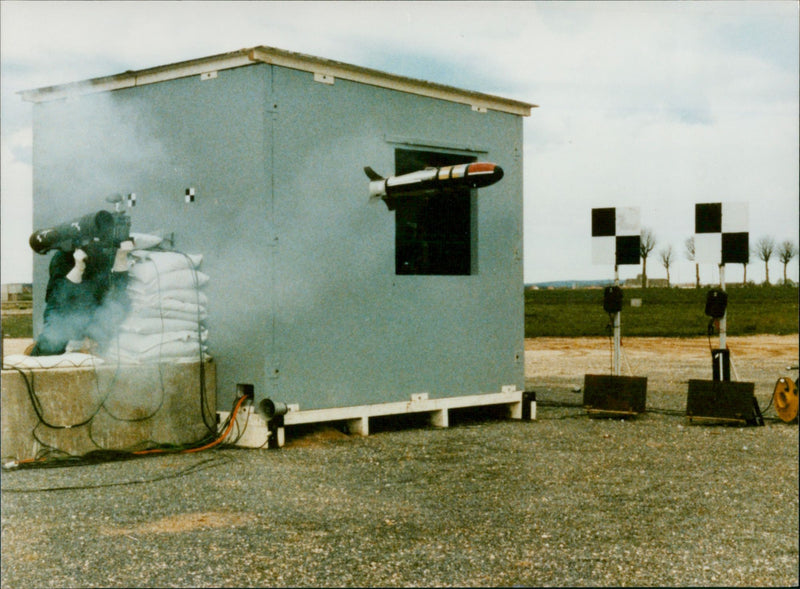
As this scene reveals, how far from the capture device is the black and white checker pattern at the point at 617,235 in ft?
6.94

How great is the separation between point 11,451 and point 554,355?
8.97 meters

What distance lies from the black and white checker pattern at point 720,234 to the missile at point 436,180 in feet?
3.20

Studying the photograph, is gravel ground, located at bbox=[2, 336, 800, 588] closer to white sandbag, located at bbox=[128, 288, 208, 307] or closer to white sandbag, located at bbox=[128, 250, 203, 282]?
white sandbag, located at bbox=[128, 288, 208, 307]

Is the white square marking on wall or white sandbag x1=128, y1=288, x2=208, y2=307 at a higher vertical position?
the white square marking on wall

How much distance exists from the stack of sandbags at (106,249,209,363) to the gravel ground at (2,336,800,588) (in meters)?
0.52

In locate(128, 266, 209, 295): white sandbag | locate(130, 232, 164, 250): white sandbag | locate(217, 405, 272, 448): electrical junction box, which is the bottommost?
locate(217, 405, 272, 448): electrical junction box

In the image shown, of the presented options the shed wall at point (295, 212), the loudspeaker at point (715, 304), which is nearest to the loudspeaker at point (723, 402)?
the loudspeaker at point (715, 304)

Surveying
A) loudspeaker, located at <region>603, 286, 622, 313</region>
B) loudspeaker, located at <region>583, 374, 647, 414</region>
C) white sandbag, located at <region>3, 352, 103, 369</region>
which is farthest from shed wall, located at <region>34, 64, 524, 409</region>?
loudspeaker, located at <region>583, 374, 647, 414</region>

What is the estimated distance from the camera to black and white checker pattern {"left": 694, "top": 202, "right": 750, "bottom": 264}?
2395 millimetres

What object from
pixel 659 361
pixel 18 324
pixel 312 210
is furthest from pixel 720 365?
pixel 659 361

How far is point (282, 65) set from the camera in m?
4.08

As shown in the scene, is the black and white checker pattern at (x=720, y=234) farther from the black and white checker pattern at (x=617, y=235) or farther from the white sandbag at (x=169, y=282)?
the white sandbag at (x=169, y=282)

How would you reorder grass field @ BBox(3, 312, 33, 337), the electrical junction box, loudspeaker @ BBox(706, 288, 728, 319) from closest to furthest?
grass field @ BBox(3, 312, 33, 337), the electrical junction box, loudspeaker @ BBox(706, 288, 728, 319)

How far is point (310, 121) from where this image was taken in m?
4.25
